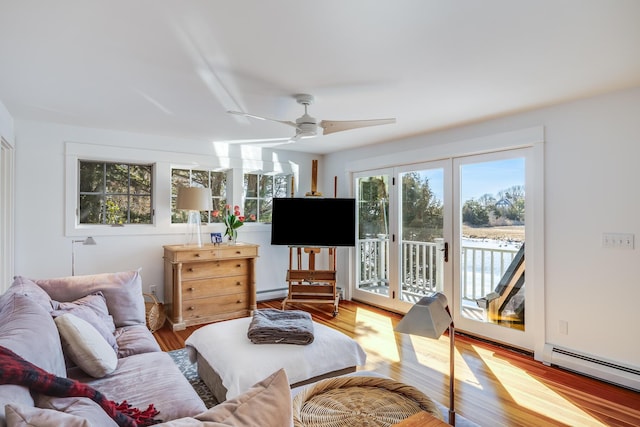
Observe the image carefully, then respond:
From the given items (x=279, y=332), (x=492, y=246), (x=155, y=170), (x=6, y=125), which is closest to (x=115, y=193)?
(x=155, y=170)

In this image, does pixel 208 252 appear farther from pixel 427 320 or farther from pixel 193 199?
pixel 427 320

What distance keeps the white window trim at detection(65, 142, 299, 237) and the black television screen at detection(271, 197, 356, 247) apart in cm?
77

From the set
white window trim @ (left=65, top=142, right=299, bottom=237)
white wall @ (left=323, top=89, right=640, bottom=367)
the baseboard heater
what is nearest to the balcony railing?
white wall @ (left=323, top=89, right=640, bottom=367)

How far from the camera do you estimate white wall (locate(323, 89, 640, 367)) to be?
2.68m

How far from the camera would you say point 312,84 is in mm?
2564

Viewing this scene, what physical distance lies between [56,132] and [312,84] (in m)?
2.99

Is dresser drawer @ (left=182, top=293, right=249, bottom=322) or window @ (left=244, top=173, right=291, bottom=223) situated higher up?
window @ (left=244, top=173, right=291, bottom=223)

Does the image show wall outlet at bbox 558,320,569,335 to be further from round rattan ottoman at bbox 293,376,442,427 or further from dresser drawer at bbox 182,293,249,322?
dresser drawer at bbox 182,293,249,322

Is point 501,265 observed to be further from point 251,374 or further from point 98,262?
point 98,262

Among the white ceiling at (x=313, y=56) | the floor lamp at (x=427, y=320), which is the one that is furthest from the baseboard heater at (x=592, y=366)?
the floor lamp at (x=427, y=320)

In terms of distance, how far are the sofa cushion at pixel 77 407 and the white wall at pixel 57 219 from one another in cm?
331

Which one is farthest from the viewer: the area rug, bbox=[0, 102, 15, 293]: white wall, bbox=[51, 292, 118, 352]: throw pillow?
bbox=[0, 102, 15, 293]: white wall

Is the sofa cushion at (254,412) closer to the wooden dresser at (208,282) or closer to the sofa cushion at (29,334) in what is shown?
the sofa cushion at (29,334)

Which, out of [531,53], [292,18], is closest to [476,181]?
[531,53]
